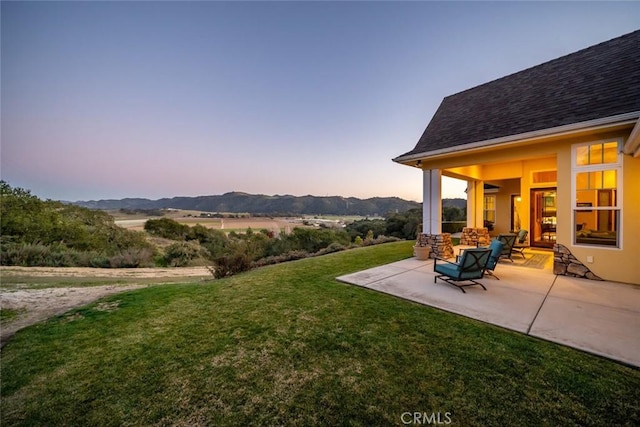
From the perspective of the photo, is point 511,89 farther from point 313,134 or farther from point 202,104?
point 202,104

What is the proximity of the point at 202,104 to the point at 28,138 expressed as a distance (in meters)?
8.32

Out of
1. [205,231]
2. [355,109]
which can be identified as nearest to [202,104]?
[355,109]

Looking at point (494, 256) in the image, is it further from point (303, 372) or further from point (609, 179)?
point (303, 372)

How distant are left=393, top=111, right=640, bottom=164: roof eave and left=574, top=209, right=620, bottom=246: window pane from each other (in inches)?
61.1

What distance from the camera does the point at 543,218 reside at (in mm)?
10789

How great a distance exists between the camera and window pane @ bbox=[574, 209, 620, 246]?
5469 millimetres

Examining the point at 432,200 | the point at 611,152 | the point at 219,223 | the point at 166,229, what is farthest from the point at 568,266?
the point at 166,229

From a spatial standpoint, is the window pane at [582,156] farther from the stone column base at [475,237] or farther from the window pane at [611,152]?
the stone column base at [475,237]

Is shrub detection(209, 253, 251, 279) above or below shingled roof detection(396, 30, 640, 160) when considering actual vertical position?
below

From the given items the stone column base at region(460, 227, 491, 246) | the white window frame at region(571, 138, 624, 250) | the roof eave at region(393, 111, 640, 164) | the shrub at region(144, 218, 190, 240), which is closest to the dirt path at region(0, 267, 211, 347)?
the roof eave at region(393, 111, 640, 164)

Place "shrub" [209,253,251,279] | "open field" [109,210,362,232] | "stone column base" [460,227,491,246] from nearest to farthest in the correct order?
"shrub" [209,253,251,279] < "stone column base" [460,227,491,246] < "open field" [109,210,362,232]

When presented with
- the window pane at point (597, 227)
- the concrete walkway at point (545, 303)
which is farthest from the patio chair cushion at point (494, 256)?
A: the window pane at point (597, 227)

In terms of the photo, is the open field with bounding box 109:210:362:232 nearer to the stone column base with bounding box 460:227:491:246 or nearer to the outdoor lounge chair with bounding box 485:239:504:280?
the stone column base with bounding box 460:227:491:246

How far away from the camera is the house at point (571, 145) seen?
17.1 ft
